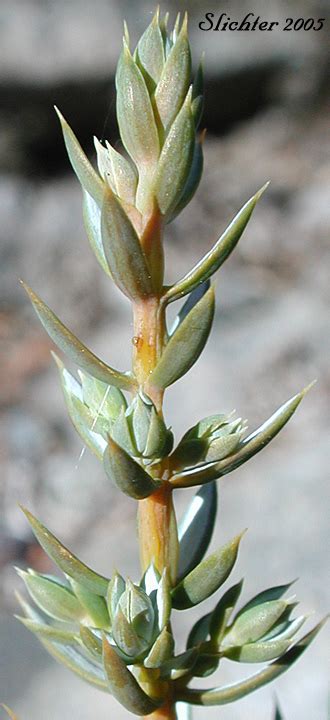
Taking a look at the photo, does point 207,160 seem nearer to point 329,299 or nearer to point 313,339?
point 329,299

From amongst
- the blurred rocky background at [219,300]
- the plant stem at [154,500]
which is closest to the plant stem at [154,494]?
the plant stem at [154,500]

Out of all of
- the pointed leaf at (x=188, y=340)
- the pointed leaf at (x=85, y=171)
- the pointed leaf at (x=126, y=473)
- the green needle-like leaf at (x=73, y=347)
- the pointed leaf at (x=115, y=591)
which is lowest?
the pointed leaf at (x=115, y=591)

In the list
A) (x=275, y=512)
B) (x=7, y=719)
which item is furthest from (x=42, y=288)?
(x=7, y=719)

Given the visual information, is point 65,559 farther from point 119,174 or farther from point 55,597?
point 119,174

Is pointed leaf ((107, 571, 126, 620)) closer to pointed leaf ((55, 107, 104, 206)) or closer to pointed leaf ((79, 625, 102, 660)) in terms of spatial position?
pointed leaf ((79, 625, 102, 660))

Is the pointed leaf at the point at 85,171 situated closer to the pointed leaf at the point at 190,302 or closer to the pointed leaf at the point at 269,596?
the pointed leaf at the point at 190,302

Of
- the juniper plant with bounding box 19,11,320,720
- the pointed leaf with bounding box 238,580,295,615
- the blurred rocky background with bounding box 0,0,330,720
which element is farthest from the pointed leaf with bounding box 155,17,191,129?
the blurred rocky background with bounding box 0,0,330,720
